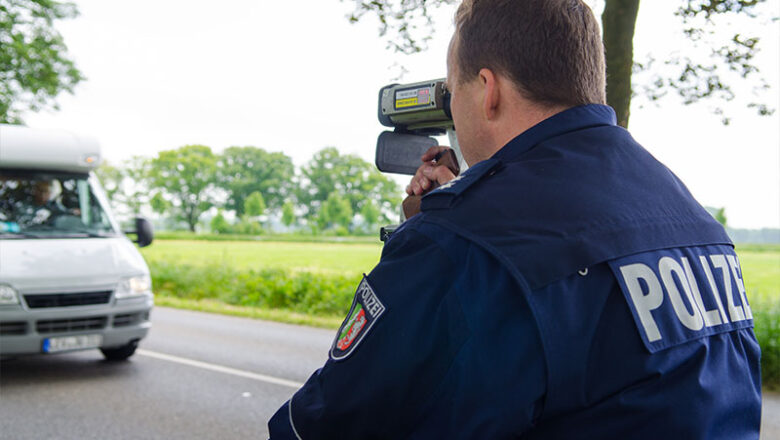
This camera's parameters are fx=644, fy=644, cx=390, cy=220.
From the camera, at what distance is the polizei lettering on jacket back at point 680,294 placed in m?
1.11

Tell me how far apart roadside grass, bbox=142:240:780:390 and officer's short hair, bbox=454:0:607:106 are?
684 cm

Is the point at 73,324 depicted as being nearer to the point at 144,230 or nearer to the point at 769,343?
the point at 144,230

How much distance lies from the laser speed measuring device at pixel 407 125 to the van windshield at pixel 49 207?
5.20 meters

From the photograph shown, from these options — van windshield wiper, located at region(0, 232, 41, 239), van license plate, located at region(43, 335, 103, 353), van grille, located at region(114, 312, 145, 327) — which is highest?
van windshield wiper, located at region(0, 232, 41, 239)

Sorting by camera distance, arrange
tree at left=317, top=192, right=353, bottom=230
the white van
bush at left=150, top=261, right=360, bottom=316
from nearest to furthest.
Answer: the white van, bush at left=150, top=261, right=360, bottom=316, tree at left=317, top=192, right=353, bottom=230

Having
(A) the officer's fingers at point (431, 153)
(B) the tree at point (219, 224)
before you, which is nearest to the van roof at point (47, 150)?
(A) the officer's fingers at point (431, 153)

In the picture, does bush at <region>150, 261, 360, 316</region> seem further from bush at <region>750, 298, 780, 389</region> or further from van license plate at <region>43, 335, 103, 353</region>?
bush at <region>750, 298, 780, 389</region>

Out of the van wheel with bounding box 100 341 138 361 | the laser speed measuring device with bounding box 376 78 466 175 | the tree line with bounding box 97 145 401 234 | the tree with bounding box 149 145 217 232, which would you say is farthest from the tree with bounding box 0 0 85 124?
the laser speed measuring device with bounding box 376 78 466 175

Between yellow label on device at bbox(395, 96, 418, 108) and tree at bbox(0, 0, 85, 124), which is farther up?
tree at bbox(0, 0, 85, 124)

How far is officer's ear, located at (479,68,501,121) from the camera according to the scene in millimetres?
1288

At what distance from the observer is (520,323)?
1.07m

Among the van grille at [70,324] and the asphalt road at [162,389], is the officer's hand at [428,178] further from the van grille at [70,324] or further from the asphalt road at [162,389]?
the van grille at [70,324]

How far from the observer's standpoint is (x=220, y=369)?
6801mm

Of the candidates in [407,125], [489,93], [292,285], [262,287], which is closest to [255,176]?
[262,287]
